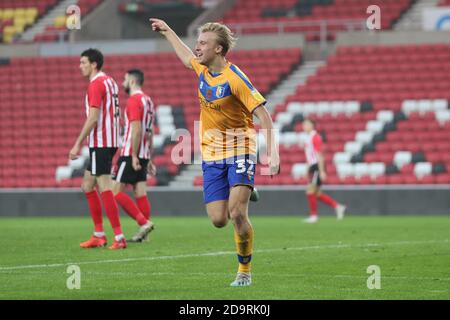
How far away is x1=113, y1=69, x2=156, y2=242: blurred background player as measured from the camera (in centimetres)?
1344

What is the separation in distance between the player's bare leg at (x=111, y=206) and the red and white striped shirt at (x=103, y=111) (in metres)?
0.42

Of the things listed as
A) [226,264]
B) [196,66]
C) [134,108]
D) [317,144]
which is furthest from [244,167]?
[317,144]

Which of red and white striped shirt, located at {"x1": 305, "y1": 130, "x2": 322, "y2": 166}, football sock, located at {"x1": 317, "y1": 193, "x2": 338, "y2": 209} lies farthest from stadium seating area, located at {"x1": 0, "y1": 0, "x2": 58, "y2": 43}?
football sock, located at {"x1": 317, "y1": 193, "x2": 338, "y2": 209}

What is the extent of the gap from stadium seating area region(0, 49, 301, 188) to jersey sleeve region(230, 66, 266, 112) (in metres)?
16.6

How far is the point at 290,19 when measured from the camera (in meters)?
30.9

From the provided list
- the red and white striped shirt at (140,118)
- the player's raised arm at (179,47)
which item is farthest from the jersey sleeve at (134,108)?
the player's raised arm at (179,47)

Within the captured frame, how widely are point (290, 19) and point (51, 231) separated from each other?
16.0m

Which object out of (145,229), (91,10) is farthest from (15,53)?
(145,229)

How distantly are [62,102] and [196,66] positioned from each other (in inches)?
803

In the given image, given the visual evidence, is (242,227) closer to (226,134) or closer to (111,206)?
(226,134)

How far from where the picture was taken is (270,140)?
8.28 m

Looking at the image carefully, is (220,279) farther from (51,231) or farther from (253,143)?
A: (51,231)
